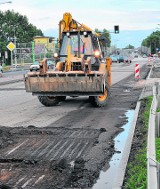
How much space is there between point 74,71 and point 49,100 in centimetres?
191

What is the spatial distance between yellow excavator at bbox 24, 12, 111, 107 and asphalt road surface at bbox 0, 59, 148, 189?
0.58 metres

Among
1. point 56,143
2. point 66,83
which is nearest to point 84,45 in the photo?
point 66,83

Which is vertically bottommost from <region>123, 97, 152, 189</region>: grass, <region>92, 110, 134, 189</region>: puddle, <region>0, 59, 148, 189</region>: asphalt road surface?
<region>92, 110, 134, 189</region>: puddle

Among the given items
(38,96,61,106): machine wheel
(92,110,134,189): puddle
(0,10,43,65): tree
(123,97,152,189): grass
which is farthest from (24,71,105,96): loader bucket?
(0,10,43,65): tree

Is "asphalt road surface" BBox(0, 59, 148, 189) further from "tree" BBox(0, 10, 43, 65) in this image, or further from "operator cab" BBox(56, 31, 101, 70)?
"tree" BBox(0, 10, 43, 65)

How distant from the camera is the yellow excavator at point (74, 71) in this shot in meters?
13.6

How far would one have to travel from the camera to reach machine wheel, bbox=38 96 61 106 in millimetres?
15078

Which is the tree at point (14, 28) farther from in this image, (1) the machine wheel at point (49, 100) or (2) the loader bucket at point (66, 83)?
(2) the loader bucket at point (66, 83)

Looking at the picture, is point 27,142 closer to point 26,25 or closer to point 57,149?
point 57,149

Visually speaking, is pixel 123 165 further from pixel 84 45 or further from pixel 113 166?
pixel 84 45

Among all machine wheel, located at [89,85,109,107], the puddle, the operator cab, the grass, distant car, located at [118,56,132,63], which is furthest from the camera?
distant car, located at [118,56,132,63]

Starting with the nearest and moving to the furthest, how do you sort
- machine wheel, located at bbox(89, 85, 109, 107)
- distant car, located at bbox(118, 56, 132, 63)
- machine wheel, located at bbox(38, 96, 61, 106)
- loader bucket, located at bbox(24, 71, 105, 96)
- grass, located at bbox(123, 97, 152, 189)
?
grass, located at bbox(123, 97, 152, 189)
loader bucket, located at bbox(24, 71, 105, 96)
machine wheel, located at bbox(89, 85, 109, 107)
machine wheel, located at bbox(38, 96, 61, 106)
distant car, located at bbox(118, 56, 132, 63)

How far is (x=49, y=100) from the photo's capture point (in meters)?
15.3

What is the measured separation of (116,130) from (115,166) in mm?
3162
